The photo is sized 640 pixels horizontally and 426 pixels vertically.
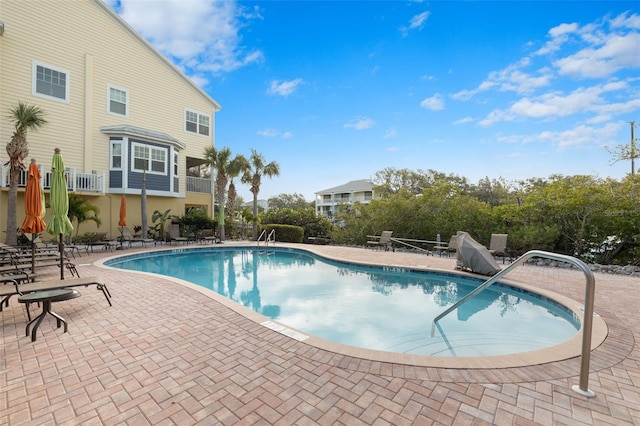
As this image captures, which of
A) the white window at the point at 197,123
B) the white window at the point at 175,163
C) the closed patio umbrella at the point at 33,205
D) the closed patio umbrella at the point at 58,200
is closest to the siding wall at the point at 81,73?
the white window at the point at 175,163

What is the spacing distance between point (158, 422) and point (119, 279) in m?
6.31

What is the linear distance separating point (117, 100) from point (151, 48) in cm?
403

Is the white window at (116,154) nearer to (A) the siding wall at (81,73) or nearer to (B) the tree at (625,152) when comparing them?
(A) the siding wall at (81,73)

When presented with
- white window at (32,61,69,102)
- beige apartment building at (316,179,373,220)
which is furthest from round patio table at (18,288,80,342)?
beige apartment building at (316,179,373,220)

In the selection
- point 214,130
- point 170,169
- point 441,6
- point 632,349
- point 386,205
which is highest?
point 441,6

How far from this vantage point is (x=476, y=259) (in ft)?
28.2

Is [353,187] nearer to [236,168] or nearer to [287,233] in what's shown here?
[287,233]

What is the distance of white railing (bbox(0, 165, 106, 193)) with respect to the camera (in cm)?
1246

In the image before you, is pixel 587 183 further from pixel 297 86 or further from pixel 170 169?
pixel 170 169

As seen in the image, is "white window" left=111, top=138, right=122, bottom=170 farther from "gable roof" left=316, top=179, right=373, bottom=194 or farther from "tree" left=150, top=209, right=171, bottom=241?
"gable roof" left=316, top=179, right=373, bottom=194

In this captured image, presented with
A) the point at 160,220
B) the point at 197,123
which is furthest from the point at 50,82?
the point at 160,220

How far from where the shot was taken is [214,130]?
21125 mm

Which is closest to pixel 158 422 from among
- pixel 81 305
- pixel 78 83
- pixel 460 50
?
pixel 81 305

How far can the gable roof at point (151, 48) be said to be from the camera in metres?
15.9
